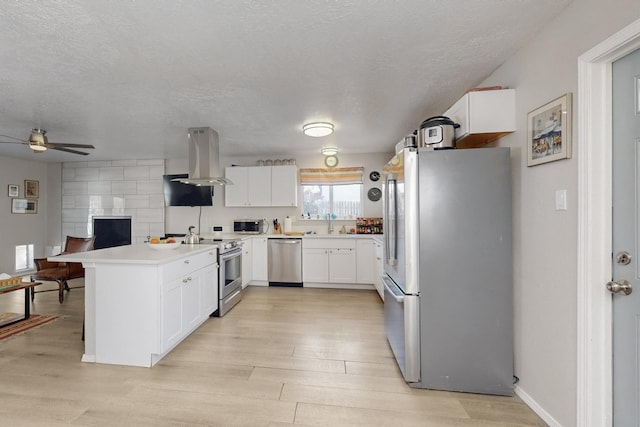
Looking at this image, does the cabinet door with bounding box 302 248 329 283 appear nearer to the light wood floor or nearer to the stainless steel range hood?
the light wood floor

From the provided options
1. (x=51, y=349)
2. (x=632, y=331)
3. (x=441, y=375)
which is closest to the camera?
Result: (x=632, y=331)

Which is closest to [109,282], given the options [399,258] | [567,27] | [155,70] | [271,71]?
[155,70]

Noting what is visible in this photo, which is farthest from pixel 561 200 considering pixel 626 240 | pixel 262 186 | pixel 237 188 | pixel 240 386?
pixel 237 188

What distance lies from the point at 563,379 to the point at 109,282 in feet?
10.6

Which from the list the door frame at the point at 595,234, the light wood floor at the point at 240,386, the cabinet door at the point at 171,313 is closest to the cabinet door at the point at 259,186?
the light wood floor at the point at 240,386

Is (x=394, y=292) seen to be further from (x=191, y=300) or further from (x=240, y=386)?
(x=191, y=300)

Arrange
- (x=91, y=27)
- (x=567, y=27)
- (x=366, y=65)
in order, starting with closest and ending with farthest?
1. (x=567, y=27)
2. (x=91, y=27)
3. (x=366, y=65)

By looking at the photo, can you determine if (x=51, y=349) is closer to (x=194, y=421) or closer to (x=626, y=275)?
(x=194, y=421)

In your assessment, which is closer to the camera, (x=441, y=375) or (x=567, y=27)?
(x=567, y=27)

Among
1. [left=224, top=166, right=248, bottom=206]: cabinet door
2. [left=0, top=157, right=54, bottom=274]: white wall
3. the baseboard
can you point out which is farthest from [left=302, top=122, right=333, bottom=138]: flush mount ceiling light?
[left=0, top=157, right=54, bottom=274]: white wall

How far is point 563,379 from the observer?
157 centimetres

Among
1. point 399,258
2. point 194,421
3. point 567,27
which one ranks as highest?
point 567,27

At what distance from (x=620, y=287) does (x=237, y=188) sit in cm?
490

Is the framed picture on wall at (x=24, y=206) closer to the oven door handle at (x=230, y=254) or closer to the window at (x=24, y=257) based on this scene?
the window at (x=24, y=257)
